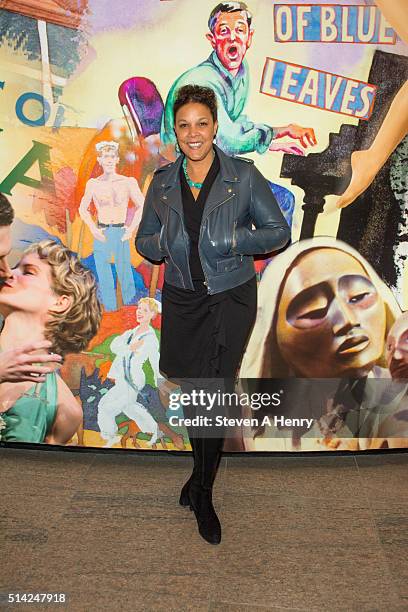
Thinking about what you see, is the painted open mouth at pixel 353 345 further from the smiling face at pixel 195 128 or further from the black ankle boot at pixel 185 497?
the smiling face at pixel 195 128

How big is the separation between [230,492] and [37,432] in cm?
86

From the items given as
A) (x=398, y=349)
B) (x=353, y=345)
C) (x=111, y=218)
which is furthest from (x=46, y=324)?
Result: (x=398, y=349)

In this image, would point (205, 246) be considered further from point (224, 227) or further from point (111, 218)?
point (111, 218)

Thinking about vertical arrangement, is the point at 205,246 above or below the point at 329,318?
above

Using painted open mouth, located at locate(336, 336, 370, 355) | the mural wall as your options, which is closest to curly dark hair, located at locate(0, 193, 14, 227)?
the mural wall

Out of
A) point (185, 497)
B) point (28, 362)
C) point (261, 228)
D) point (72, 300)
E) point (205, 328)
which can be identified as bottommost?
point (185, 497)

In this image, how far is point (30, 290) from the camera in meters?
2.70

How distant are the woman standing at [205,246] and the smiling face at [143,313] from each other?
1.43ft

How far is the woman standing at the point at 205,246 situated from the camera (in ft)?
6.82

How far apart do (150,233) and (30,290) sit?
69 cm

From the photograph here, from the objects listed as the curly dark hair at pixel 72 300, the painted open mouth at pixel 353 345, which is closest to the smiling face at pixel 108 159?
the curly dark hair at pixel 72 300

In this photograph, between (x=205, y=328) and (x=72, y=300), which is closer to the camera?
(x=205, y=328)

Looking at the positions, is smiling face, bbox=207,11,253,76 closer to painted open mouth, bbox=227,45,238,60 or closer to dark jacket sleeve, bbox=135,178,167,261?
painted open mouth, bbox=227,45,238,60

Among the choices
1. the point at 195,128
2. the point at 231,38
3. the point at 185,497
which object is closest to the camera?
the point at 195,128
